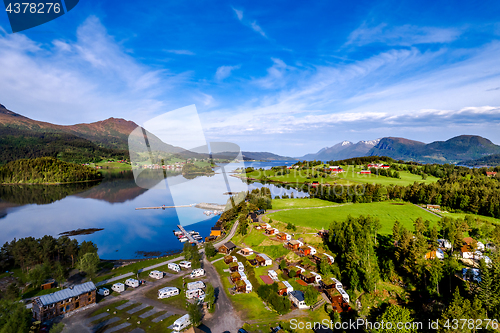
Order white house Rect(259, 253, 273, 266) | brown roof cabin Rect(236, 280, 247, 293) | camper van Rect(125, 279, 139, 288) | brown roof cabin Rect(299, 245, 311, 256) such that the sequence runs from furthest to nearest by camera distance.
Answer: brown roof cabin Rect(299, 245, 311, 256) → white house Rect(259, 253, 273, 266) → camper van Rect(125, 279, 139, 288) → brown roof cabin Rect(236, 280, 247, 293)

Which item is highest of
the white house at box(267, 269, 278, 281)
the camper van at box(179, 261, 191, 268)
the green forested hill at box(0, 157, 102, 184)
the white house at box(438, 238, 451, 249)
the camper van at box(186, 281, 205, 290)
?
the green forested hill at box(0, 157, 102, 184)

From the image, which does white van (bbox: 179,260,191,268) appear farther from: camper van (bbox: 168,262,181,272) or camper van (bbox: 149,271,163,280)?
camper van (bbox: 149,271,163,280)

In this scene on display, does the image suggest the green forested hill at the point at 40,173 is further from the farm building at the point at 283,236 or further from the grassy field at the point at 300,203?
the farm building at the point at 283,236

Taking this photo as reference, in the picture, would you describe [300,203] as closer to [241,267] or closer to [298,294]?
[241,267]

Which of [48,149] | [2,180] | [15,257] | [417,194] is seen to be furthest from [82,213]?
[48,149]

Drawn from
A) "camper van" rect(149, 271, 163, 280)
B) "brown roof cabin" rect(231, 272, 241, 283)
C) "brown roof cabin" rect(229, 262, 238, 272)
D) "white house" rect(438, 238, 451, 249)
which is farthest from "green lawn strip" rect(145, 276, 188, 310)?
"white house" rect(438, 238, 451, 249)

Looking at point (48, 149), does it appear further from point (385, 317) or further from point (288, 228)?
point (385, 317)

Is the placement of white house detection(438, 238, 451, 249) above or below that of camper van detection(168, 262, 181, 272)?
above

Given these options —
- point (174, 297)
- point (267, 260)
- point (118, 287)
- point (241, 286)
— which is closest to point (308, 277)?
point (267, 260)
